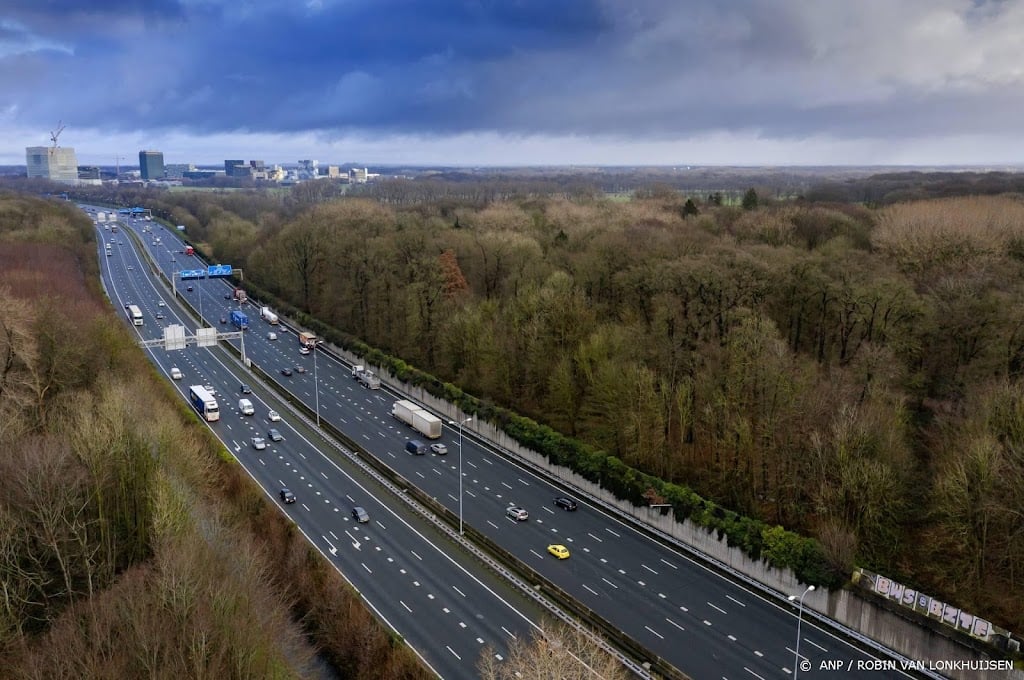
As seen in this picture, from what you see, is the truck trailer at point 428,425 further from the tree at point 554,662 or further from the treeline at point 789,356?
the tree at point 554,662

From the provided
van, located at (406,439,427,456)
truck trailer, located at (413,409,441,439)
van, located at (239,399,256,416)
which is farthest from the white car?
van, located at (239,399,256,416)

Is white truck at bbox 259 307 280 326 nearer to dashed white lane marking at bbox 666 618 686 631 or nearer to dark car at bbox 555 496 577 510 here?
dark car at bbox 555 496 577 510

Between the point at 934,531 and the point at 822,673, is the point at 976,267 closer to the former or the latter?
the point at 934,531

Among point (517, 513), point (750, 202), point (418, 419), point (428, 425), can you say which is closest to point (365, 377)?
point (418, 419)

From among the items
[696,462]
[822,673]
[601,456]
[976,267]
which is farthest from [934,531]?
[976,267]

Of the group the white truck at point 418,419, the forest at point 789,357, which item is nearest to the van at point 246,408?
the white truck at point 418,419

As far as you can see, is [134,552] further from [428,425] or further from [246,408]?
[246,408]
